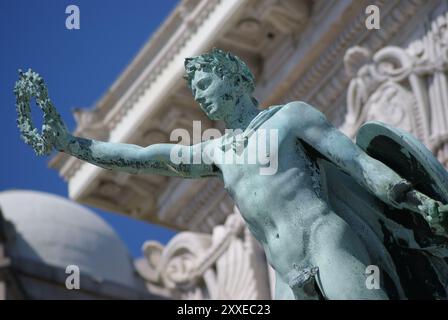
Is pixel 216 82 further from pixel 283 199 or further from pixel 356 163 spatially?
pixel 356 163

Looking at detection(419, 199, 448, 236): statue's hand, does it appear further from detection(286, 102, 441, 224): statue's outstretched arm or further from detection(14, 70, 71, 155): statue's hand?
detection(14, 70, 71, 155): statue's hand

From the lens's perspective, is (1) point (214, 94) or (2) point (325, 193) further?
(1) point (214, 94)

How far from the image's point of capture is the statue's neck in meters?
10.2

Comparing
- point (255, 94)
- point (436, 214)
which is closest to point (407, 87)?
point (255, 94)

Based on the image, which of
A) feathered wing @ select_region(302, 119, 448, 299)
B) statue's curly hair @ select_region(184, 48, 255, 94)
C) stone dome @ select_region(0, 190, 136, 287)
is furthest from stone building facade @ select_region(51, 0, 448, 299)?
stone dome @ select_region(0, 190, 136, 287)

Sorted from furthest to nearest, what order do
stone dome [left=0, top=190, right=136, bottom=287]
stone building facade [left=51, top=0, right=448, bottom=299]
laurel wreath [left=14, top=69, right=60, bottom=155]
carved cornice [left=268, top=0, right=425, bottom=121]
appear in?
stone dome [left=0, top=190, right=136, bottom=287] → carved cornice [left=268, top=0, right=425, bottom=121] → stone building facade [left=51, top=0, right=448, bottom=299] → laurel wreath [left=14, top=69, right=60, bottom=155]

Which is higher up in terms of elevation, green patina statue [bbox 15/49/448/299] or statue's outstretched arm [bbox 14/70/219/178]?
statue's outstretched arm [bbox 14/70/219/178]

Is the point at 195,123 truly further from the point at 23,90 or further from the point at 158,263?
the point at 23,90

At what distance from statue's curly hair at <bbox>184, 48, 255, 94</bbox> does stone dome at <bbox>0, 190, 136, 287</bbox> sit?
19411mm

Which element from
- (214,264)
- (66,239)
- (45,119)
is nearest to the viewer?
(45,119)

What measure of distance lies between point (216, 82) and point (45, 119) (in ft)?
3.00

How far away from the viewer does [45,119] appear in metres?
10.3

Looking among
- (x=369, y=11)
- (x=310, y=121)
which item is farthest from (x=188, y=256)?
(x=310, y=121)

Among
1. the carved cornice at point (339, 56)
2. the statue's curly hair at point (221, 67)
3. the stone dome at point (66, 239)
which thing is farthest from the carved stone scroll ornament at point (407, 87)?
the stone dome at point (66, 239)
